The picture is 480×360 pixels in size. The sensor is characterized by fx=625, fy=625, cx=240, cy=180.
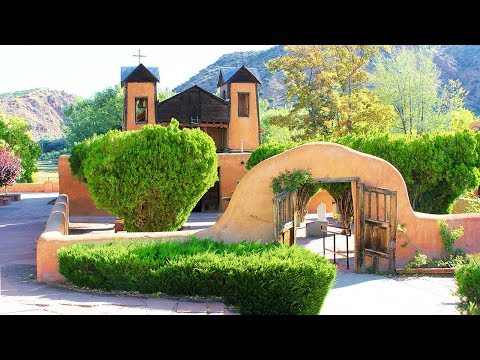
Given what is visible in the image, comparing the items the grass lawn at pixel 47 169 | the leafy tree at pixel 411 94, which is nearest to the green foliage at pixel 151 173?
the leafy tree at pixel 411 94

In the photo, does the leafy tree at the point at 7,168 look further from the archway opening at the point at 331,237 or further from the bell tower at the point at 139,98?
the archway opening at the point at 331,237

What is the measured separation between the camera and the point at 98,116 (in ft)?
200

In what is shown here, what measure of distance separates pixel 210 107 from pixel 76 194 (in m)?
11.6

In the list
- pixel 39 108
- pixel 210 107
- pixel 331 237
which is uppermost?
pixel 39 108

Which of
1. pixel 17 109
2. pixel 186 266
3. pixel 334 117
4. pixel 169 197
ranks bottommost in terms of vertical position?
pixel 186 266

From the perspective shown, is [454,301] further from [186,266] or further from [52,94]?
[52,94]

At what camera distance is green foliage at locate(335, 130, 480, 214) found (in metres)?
18.9

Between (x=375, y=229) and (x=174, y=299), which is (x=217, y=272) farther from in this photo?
(x=375, y=229)

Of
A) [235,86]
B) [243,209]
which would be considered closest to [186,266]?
[243,209]

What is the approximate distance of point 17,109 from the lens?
9819 centimetres

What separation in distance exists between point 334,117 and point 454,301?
25.9 m

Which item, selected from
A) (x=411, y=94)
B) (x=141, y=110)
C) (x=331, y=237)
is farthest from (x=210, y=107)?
(x=331, y=237)

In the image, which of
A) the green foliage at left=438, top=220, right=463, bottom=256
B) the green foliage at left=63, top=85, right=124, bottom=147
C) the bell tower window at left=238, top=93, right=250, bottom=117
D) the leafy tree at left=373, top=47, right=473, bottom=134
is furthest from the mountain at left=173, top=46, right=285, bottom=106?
the green foliage at left=438, top=220, right=463, bottom=256

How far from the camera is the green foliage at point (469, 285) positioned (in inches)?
392
